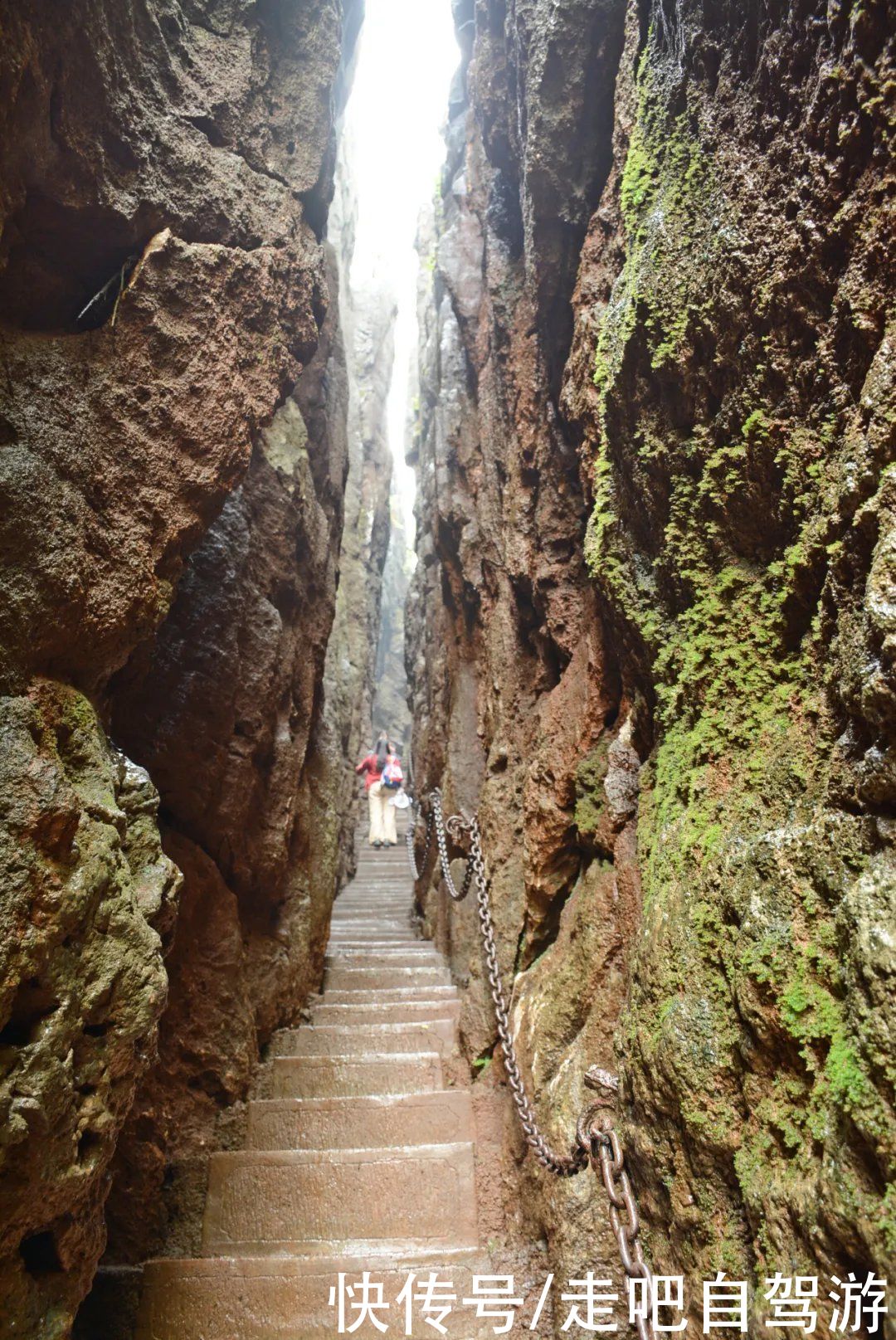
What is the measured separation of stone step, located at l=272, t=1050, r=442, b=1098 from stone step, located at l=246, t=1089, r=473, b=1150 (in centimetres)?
25

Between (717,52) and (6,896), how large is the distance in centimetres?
408

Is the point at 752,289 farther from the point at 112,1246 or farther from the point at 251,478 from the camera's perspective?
the point at 112,1246

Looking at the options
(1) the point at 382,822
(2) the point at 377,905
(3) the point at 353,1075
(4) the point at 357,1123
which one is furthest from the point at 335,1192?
(1) the point at 382,822

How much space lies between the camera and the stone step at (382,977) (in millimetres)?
6898

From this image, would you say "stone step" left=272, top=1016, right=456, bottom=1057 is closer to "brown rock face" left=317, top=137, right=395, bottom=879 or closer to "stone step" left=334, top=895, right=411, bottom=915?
"brown rock face" left=317, top=137, right=395, bottom=879

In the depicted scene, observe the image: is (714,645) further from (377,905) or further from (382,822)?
(382,822)

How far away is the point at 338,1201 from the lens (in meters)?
4.21

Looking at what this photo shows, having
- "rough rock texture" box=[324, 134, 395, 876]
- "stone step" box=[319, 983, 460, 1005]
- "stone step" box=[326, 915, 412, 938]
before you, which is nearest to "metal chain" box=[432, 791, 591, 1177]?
"stone step" box=[319, 983, 460, 1005]

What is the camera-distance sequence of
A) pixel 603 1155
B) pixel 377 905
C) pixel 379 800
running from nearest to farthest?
pixel 603 1155 → pixel 377 905 → pixel 379 800

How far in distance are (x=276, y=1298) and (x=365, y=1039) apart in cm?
212

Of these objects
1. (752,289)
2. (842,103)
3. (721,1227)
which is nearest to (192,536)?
(752,289)

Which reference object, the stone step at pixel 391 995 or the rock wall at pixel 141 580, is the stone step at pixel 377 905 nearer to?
the stone step at pixel 391 995

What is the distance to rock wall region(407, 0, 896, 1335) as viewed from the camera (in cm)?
190

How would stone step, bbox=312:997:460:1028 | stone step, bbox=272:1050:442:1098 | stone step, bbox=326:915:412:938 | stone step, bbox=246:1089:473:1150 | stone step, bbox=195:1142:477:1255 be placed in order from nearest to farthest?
stone step, bbox=195:1142:477:1255
stone step, bbox=246:1089:473:1150
stone step, bbox=272:1050:442:1098
stone step, bbox=312:997:460:1028
stone step, bbox=326:915:412:938
